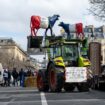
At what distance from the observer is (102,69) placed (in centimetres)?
3238

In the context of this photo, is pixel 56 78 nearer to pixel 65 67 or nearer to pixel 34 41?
pixel 65 67

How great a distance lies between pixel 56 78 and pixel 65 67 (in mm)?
788

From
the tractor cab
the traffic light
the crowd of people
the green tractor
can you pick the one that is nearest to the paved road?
the green tractor

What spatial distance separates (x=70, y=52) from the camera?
98.2 ft

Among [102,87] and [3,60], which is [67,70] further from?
[3,60]

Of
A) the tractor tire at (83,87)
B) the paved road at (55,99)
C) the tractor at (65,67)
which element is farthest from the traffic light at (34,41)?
the paved road at (55,99)

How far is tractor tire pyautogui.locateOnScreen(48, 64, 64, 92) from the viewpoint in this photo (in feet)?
93.0

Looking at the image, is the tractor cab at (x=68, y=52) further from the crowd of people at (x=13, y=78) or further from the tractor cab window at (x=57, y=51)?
the crowd of people at (x=13, y=78)

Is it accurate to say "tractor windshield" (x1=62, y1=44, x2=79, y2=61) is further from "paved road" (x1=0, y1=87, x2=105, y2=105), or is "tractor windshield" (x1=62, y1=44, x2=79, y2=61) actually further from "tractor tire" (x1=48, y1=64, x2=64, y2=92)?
"paved road" (x1=0, y1=87, x2=105, y2=105)

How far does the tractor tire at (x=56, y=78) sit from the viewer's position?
28.3m

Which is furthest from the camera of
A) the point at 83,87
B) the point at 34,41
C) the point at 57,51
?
the point at 34,41

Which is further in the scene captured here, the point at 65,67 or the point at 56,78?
the point at 65,67

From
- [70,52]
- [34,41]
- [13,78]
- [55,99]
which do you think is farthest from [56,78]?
[13,78]

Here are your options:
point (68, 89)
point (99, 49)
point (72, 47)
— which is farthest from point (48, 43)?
point (99, 49)
